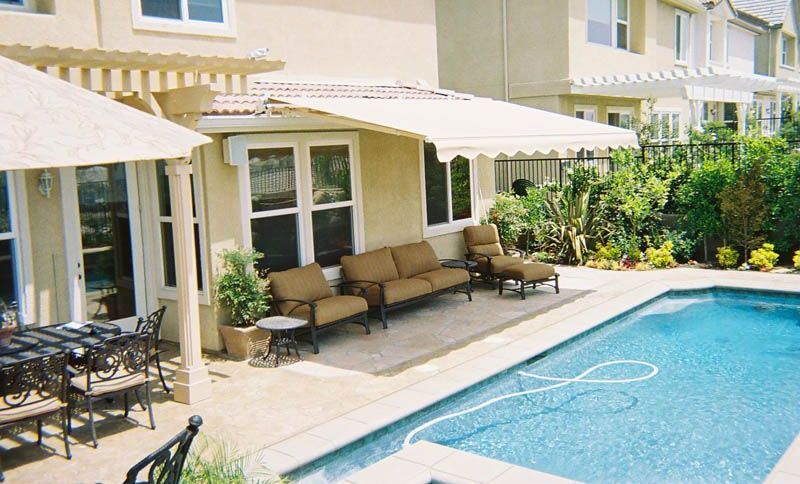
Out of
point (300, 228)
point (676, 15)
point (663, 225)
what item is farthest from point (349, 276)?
point (676, 15)

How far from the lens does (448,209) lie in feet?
65.4

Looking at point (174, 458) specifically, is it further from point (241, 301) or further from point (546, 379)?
point (546, 379)

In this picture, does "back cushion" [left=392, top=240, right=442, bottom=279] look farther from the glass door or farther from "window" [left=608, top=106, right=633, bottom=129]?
"window" [left=608, top=106, right=633, bottom=129]

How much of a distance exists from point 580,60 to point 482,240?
439 inches

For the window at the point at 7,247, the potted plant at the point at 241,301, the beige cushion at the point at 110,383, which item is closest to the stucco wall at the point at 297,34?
the window at the point at 7,247

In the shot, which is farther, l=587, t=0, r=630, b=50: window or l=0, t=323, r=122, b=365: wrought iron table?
l=587, t=0, r=630, b=50: window

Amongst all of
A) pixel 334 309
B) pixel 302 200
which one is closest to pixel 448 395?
pixel 334 309

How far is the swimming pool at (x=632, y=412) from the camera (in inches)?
368

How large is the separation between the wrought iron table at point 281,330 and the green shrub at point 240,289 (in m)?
0.39

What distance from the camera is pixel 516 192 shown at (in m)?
26.8

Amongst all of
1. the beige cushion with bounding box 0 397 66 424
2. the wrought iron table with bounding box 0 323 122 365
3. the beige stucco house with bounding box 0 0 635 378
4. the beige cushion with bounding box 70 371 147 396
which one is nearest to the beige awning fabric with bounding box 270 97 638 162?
the beige stucco house with bounding box 0 0 635 378

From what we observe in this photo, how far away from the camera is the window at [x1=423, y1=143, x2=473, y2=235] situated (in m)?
19.3

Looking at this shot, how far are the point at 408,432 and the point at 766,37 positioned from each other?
47550 millimetres

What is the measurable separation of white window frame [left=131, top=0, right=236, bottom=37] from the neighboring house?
48.0ft
